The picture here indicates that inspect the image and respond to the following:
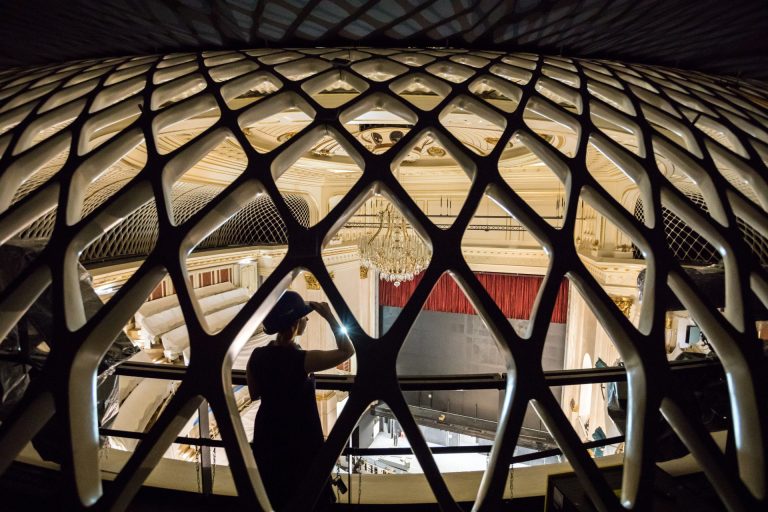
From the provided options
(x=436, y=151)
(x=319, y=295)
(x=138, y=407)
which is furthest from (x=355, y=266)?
(x=138, y=407)

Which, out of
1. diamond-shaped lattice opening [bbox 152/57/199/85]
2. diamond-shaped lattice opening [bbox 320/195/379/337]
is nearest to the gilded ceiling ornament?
diamond-shaped lattice opening [bbox 320/195/379/337]

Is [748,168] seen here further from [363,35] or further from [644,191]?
[363,35]

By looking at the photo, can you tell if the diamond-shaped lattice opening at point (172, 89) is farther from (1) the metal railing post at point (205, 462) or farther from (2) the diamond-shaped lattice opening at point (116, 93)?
(1) the metal railing post at point (205, 462)

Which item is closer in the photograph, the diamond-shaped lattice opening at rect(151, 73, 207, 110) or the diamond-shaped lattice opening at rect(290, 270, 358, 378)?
the diamond-shaped lattice opening at rect(151, 73, 207, 110)

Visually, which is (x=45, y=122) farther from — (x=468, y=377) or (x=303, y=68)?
(x=468, y=377)

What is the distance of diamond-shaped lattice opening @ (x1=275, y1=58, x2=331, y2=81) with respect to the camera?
176 cm

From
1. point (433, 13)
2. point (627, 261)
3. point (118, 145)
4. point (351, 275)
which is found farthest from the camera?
point (351, 275)

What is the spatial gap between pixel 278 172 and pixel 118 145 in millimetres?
694

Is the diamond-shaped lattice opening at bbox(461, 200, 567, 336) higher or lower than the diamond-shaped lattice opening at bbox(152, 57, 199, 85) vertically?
lower

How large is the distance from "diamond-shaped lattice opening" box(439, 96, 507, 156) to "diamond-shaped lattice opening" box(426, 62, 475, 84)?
6.7 inches

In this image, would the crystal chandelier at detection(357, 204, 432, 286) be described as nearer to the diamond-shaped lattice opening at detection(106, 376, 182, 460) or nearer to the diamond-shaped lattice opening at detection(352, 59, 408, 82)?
the diamond-shaped lattice opening at detection(352, 59, 408, 82)

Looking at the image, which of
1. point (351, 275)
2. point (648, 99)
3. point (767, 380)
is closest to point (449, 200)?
point (351, 275)

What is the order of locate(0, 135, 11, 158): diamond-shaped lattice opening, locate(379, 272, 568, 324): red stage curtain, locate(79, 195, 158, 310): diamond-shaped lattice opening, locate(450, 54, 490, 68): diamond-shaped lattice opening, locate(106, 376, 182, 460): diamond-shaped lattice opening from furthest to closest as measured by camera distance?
1. locate(379, 272, 568, 324): red stage curtain
2. locate(106, 376, 182, 460): diamond-shaped lattice opening
3. locate(79, 195, 158, 310): diamond-shaped lattice opening
4. locate(450, 54, 490, 68): diamond-shaped lattice opening
5. locate(0, 135, 11, 158): diamond-shaped lattice opening

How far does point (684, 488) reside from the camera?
995 mm
